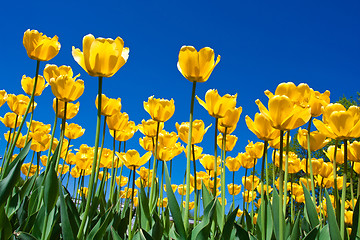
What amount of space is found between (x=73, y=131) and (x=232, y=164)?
2218 millimetres

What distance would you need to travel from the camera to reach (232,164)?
439cm

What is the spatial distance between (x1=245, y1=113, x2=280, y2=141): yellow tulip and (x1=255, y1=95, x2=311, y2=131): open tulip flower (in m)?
0.38

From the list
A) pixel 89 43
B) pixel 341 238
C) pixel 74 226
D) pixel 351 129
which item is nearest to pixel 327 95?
pixel 351 129

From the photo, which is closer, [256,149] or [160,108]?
[160,108]

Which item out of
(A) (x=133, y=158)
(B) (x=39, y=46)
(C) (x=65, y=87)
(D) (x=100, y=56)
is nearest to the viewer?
(D) (x=100, y=56)

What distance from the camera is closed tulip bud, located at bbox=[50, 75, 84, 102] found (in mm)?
2189

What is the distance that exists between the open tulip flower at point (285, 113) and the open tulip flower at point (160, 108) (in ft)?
3.55

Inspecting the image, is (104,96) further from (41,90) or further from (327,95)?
(327,95)

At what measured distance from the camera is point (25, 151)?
8.06ft

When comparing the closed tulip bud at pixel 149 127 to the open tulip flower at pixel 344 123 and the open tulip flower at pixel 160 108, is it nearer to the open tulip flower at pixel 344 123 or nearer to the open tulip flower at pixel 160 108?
the open tulip flower at pixel 160 108

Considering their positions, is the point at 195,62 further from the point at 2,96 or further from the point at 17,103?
the point at 2,96

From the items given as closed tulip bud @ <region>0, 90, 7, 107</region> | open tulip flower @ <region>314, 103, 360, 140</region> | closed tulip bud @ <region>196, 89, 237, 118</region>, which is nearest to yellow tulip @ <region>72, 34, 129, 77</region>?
closed tulip bud @ <region>196, 89, 237, 118</region>

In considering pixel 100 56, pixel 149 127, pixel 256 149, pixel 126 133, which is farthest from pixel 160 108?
pixel 256 149

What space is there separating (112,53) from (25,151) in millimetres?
1279
